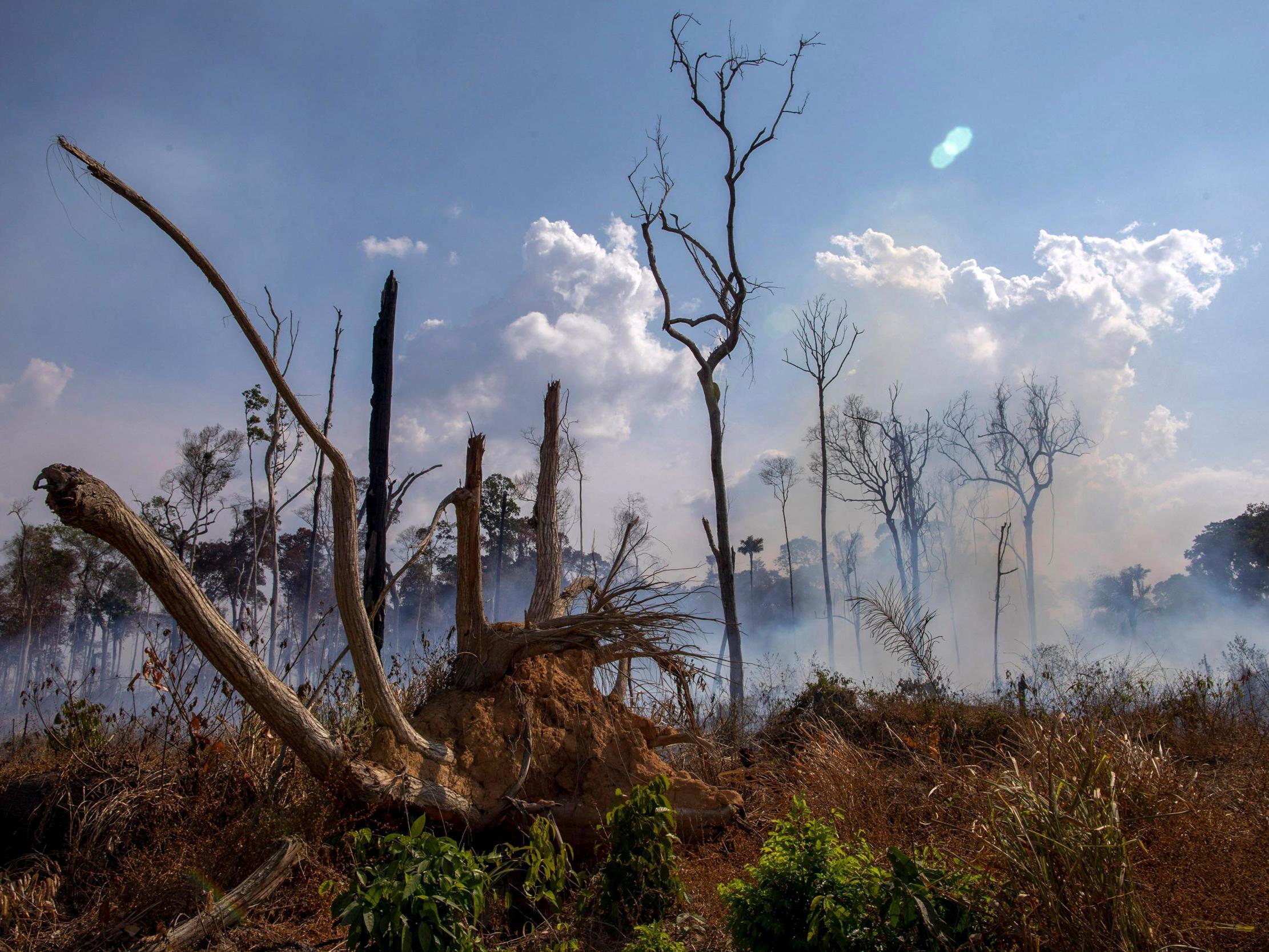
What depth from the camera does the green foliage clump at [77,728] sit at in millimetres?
5848

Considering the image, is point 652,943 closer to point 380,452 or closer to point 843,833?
point 843,833

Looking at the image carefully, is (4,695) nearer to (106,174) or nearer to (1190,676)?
(106,174)

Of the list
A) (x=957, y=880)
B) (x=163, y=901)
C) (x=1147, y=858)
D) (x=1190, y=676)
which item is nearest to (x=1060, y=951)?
(x=957, y=880)

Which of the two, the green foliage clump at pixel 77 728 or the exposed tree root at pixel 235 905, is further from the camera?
the green foliage clump at pixel 77 728

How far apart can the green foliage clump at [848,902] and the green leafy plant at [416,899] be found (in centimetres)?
134

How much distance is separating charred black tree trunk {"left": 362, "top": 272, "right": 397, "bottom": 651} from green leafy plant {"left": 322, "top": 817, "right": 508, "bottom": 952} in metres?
5.73

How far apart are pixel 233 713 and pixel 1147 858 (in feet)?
21.7

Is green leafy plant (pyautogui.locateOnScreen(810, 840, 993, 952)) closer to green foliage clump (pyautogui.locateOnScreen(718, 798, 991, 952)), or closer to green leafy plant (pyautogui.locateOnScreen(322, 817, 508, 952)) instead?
green foliage clump (pyautogui.locateOnScreen(718, 798, 991, 952))

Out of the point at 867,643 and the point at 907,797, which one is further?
the point at 867,643

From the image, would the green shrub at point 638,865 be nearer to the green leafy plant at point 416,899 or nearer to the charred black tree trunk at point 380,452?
the green leafy plant at point 416,899

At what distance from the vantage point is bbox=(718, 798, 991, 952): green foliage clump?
→ 10.6ft

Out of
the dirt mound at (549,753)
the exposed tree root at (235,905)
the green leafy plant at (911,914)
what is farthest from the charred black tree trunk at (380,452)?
the green leafy plant at (911,914)

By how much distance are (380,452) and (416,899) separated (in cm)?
719

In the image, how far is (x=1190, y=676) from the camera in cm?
1563
